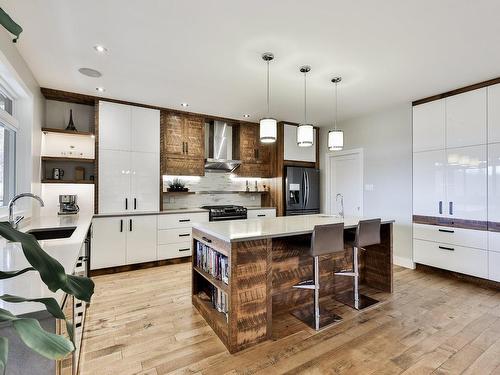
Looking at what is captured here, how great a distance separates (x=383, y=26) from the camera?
226cm

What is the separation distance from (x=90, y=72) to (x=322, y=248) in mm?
3350

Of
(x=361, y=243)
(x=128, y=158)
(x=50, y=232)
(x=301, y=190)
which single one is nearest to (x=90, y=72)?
(x=128, y=158)

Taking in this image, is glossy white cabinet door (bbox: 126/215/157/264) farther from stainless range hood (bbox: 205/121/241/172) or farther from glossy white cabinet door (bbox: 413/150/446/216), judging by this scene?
glossy white cabinet door (bbox: 413/150/446/216)

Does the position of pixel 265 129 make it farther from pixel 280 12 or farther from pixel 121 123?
pixel 121 123

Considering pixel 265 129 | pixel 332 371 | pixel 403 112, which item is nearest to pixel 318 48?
pixel 265 129

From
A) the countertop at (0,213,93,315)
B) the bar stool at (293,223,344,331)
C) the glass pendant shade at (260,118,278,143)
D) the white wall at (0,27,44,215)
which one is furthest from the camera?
the white wall at (0,27,44,215)

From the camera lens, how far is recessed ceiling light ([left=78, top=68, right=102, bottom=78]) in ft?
10.1

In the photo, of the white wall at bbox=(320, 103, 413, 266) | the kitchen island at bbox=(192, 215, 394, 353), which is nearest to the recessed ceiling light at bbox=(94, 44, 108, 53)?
the kitchen island at bbox=(192, 215, 394, 353)

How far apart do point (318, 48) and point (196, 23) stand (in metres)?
1.22

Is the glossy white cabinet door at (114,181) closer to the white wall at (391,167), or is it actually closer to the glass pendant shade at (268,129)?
the glass pendant shade at (268,129)

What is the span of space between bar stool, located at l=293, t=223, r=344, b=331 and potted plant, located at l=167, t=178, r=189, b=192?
3031mm

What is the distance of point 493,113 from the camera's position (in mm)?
3311

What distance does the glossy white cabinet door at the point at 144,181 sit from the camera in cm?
421

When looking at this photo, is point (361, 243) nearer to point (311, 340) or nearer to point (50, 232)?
point (311, 340)
